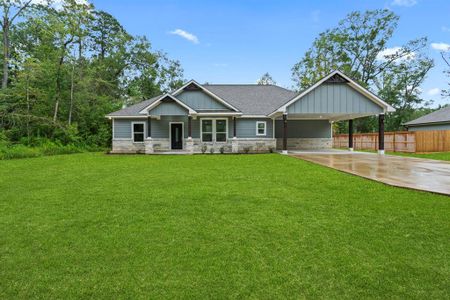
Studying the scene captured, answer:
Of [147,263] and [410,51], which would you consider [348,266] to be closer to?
[147,263]

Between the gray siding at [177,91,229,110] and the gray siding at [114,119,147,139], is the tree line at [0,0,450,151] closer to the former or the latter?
the gray siding at [114,119,147,139]

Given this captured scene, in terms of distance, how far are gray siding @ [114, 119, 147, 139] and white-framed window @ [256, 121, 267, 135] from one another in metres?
8.22

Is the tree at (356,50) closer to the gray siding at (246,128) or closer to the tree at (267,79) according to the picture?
the tree at (267,79)

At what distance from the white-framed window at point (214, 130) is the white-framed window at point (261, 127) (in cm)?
229

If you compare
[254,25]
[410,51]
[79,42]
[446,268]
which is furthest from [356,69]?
[446,268]

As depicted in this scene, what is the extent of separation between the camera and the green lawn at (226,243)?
103 inches

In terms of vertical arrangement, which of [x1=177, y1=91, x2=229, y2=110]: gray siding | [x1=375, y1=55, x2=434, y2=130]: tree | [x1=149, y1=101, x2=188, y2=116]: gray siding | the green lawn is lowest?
the green lawn

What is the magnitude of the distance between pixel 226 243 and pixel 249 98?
19818mm

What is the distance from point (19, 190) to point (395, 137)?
23532 mm

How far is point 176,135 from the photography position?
20359 millimetres

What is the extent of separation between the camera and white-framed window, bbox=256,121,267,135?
65.3 feet

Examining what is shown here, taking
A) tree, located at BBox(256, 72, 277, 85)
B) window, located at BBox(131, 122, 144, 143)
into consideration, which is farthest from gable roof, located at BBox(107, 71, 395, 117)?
tree, located at BBox(256, 72, 277, 85)

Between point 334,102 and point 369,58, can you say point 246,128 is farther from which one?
point 369,58

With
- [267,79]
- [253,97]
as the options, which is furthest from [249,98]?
[267,79]
